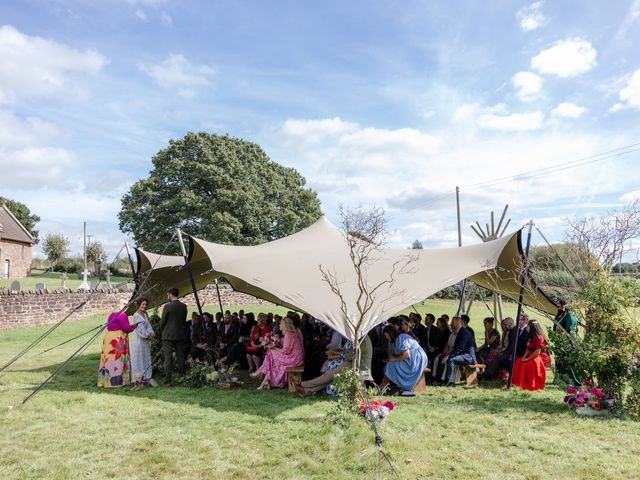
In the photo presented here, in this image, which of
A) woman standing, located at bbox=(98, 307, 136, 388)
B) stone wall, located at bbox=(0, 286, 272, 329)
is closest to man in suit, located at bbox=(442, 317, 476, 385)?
woman standing, located at bbox=(98, 307, 136, 388)

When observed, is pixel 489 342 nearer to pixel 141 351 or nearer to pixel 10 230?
pixel 141 351

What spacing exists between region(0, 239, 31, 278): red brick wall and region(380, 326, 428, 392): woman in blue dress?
36.0 m

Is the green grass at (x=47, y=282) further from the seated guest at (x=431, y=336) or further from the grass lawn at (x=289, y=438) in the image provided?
the grass lawn at (x=289, y=438)

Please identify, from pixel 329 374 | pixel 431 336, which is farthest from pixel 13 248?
pixel 329 374

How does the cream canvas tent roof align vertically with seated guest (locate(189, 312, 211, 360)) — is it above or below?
above

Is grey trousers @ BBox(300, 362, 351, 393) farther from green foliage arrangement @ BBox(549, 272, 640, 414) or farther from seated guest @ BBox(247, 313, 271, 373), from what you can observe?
green foliage arrangement @ BBox(549, 272, 640, 414)

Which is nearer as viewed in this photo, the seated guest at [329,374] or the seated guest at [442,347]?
the seated guest at [329,374]

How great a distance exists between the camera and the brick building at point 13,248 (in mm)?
36031

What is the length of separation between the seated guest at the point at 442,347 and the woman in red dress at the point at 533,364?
1.18 metres

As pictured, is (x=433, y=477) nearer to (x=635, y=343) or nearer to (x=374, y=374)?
(x=635, y=343)

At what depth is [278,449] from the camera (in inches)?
197

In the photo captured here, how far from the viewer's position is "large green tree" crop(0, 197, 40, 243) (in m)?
51.5

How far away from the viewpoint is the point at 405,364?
7.57 m

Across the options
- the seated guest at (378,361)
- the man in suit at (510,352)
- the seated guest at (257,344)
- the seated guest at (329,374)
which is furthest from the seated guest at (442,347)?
the seated guest at (257,344)
